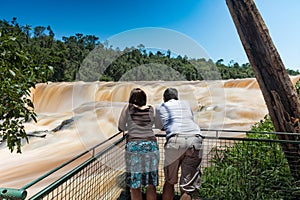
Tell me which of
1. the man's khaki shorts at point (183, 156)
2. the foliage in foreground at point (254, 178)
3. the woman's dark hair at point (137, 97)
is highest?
the woman's dark hair at point (137, 97)

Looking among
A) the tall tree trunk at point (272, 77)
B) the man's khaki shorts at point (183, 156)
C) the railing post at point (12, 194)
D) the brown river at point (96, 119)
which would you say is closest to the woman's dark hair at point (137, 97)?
the brown river at point (96, 119)

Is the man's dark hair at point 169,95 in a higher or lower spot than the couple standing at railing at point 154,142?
higher

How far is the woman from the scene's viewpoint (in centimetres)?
212

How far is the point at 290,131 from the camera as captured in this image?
2551 millimetres

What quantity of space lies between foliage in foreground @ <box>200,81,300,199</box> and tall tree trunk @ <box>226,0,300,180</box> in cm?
17

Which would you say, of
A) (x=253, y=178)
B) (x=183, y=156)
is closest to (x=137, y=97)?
(x=183, y=156)

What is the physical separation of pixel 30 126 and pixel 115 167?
7194mm

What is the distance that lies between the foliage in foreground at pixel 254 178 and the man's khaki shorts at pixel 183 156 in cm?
74

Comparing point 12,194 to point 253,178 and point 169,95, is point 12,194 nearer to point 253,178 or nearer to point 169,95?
point 169,95

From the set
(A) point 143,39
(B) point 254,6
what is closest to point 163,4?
(B) point 254,6

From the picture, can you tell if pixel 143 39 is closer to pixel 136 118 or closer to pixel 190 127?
pixel 136 118

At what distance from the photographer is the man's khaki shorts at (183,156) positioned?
2074mm

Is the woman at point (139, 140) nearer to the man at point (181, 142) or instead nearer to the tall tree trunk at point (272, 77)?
the man at point (181, 142)

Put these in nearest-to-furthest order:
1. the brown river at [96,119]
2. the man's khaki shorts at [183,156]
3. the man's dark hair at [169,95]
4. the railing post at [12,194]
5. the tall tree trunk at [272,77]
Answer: the railing post at [12,194]
the man's khaki shorts at [183,156]
the man's dark hair at [169,95]
the tall tree trunk at [272,77]
the brown river at [96,119]
